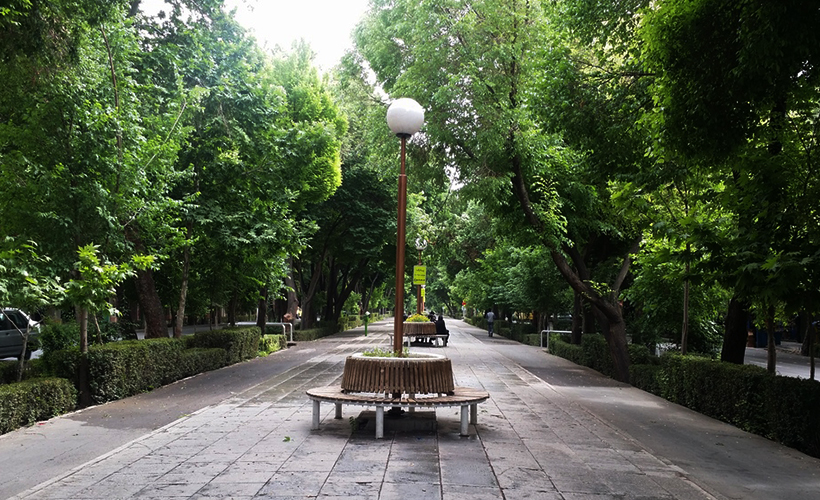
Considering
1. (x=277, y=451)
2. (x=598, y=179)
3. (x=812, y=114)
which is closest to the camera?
(x=277, y=451)

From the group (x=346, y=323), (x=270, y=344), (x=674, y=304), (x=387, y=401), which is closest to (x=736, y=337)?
(x=674, y=304)

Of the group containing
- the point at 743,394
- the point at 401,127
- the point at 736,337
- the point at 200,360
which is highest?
the point at 401,127

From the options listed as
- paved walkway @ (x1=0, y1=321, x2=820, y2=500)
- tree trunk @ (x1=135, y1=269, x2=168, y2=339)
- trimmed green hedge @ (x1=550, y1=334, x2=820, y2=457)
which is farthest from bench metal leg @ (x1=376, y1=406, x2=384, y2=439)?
tree trunk @ (x1=135, y1=269, x2=168, y2=339)

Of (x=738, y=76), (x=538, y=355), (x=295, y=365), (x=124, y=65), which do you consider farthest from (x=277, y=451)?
(x=538, y=355)

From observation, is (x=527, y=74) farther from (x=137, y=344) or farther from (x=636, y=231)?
(x=137, y=344)

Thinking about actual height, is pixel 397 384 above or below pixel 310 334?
above

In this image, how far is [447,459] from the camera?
6.56 metres

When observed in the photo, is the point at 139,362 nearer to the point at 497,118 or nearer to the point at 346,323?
the point at 497,118

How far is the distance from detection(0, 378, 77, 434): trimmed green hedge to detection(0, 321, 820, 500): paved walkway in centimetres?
48

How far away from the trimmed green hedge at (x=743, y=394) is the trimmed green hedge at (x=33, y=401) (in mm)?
9912

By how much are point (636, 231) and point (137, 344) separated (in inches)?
490

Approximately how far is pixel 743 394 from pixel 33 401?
33.4ft

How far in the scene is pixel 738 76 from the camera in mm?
6531

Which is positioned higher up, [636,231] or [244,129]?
[244,129]
